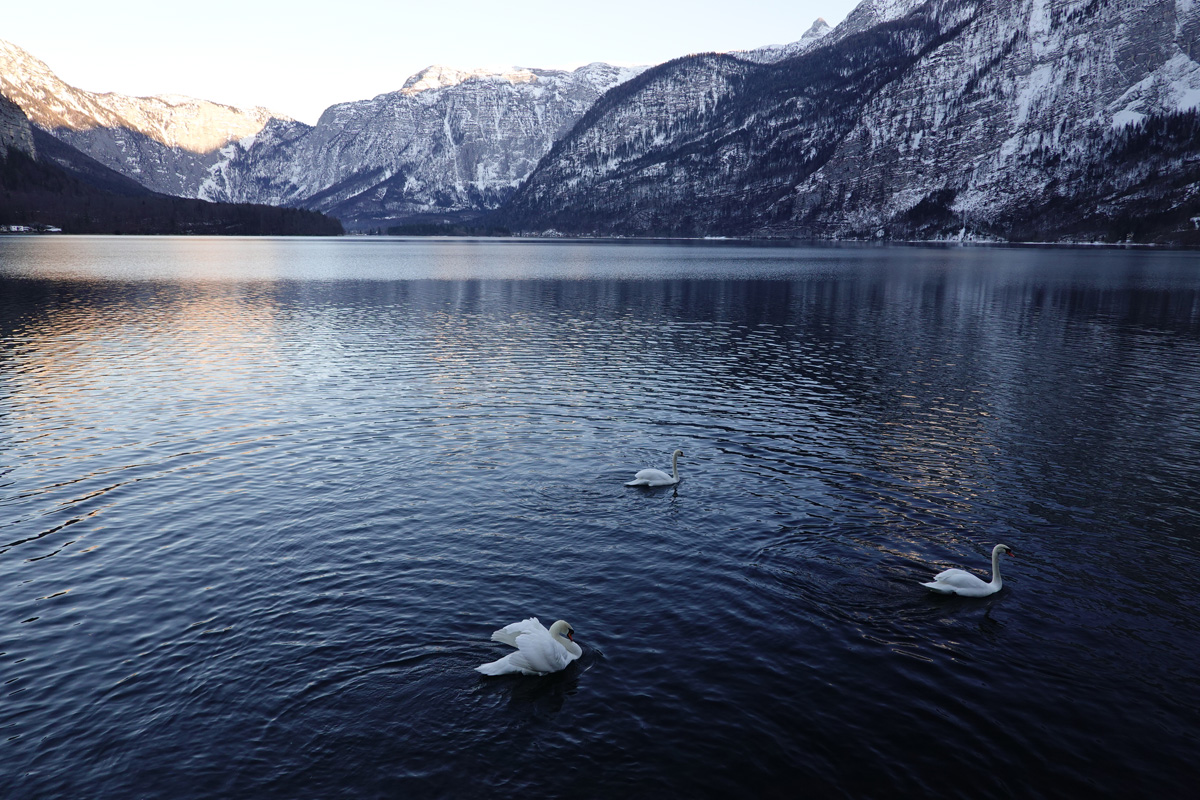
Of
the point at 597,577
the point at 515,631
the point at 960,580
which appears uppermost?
the point at 960,580

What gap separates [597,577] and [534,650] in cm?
595

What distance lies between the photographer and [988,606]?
2156 cm

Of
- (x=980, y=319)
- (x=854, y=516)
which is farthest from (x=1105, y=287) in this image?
(x=854, y=516)

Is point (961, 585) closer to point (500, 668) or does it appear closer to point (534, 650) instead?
point (534, 650)

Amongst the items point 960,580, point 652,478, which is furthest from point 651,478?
point 960,580

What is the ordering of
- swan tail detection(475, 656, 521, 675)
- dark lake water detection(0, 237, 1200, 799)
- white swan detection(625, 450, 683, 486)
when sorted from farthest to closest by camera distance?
1. white swan detection(625, 450, 683, 486)
2. swan tail detection(475, 656, 521, 675)
3. dark lake water detection(0, 237, 1200, 799)

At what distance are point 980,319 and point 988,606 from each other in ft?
246

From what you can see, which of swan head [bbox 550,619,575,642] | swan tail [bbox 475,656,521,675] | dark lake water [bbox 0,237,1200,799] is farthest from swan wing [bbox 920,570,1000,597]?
swan tail [bbox 475,656,521,675]

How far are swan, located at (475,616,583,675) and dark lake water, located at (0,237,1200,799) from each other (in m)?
0.48

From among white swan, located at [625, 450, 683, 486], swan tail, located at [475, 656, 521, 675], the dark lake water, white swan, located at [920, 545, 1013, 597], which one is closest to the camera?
the dark lake water

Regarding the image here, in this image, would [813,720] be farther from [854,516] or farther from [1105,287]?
[1105,287]

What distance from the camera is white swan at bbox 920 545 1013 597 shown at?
21609 mm

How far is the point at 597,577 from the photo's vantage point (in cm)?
2309

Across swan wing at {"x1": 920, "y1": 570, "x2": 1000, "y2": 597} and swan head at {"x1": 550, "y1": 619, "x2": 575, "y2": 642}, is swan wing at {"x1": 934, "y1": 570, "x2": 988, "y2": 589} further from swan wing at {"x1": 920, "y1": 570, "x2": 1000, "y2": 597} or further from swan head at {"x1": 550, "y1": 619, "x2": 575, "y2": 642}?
swan head at {"x1": 550, "y1": 619, "x2": 575, "y2": 642}
